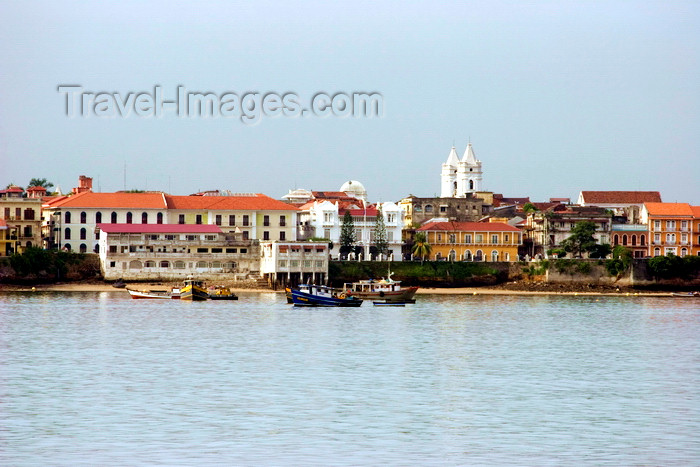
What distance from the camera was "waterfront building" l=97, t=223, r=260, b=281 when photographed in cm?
9694

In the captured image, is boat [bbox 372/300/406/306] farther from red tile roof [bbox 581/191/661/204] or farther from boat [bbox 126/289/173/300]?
red tile roof [bbox 581/191/661/204]

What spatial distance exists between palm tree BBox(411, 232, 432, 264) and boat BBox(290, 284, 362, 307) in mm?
28756

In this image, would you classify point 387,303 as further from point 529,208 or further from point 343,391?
point 529,208

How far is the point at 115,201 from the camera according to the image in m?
106

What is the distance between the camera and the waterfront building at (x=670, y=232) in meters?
118

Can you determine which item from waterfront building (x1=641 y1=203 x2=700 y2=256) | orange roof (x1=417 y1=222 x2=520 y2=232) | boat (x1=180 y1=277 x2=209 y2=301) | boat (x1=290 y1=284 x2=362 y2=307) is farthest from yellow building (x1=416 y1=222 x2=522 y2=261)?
boat (x1=290 y1=284 x2=362 y2=307)

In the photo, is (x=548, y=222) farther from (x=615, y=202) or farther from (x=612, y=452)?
(x=612, y=452)

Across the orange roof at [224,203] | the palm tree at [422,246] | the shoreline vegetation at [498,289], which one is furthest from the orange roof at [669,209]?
the orange roof at [224,203]

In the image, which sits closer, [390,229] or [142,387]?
[142,387]

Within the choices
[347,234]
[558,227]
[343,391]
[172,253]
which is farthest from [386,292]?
[343,391]

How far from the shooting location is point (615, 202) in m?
139

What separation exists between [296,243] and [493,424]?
68.8m

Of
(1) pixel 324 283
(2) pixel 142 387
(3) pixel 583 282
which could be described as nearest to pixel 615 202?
(3) pixel 583 282

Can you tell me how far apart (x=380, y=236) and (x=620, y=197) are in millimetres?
43393
